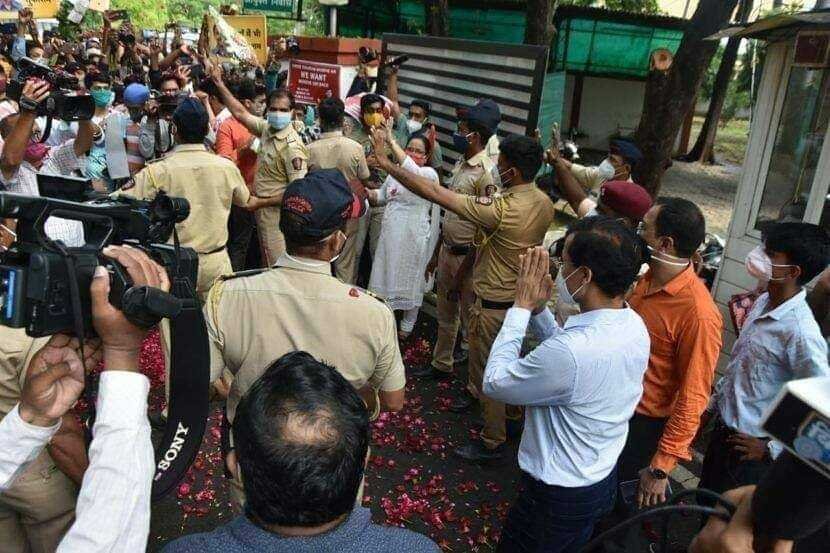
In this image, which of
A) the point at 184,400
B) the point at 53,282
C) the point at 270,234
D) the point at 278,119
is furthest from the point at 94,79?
the point at 53,282

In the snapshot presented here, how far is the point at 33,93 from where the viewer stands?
11.3ft

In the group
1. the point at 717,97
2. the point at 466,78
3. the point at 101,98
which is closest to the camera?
the point at 101,98

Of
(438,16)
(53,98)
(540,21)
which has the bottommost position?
(53,98)

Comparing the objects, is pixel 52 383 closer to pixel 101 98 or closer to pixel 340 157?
pixel 340 157

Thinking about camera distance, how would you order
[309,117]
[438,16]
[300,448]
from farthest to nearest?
[438,16], [309,117], [300,448]

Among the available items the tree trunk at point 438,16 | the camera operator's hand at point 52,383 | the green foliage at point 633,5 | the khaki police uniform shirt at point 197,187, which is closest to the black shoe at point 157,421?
the khaki police uniform shirt at point 197,187

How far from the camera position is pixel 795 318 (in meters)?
2.70

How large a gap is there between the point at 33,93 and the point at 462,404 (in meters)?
3.56

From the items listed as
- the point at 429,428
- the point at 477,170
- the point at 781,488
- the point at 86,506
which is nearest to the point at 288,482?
the point at 86,506

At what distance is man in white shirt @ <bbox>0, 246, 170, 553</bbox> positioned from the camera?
1.22 m

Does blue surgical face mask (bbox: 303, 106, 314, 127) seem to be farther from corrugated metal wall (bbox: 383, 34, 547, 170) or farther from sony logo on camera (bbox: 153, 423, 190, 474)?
sony logo on camera (bbox: 153, 423, 190, 474)

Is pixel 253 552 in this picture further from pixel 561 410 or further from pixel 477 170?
pixel 477 170

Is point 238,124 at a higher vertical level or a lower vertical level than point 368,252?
higher

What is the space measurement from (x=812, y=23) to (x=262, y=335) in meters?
3.78
